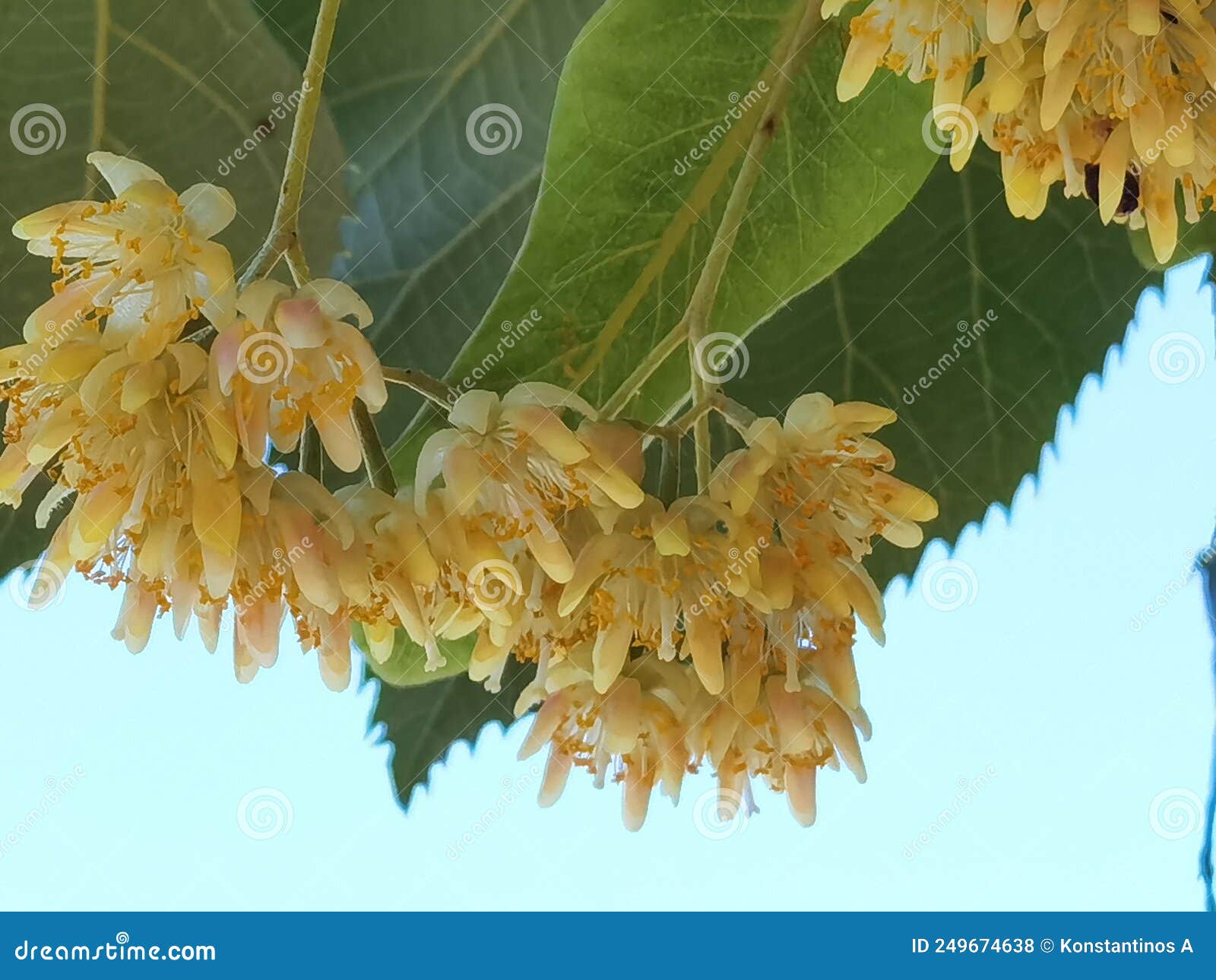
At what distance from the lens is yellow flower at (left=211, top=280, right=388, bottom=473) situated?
17.8 inches

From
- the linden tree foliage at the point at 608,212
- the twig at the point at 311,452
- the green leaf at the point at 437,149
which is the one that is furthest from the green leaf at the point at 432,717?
the twig at the point at 311,452

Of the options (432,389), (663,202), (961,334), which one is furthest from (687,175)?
(961,334)

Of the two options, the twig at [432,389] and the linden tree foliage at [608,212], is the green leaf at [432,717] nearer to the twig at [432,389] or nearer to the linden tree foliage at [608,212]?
the linden tree foliage at [608,212]

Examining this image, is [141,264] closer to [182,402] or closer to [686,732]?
[182,402]

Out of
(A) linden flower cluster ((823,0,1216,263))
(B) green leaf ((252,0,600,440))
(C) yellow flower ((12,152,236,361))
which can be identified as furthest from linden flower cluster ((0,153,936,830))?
(B) green leaf ((252,0,600,440))

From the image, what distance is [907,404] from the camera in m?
0.80

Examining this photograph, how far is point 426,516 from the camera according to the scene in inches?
19.5

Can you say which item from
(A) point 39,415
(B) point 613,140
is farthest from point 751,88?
(A) point 39,415

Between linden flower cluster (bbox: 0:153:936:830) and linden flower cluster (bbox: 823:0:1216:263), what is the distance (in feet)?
0.38

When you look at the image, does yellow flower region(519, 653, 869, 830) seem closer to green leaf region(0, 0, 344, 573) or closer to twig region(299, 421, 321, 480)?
twig region(299, 421, 321, 480)

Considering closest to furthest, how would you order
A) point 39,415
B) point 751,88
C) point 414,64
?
point 39,415 < point 751,88 < point 414,64

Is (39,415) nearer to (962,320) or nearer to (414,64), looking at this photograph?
(414,64)

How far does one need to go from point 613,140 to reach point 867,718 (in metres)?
0.25

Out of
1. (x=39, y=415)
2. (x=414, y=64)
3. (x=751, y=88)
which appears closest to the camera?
(x=39, y=415)
